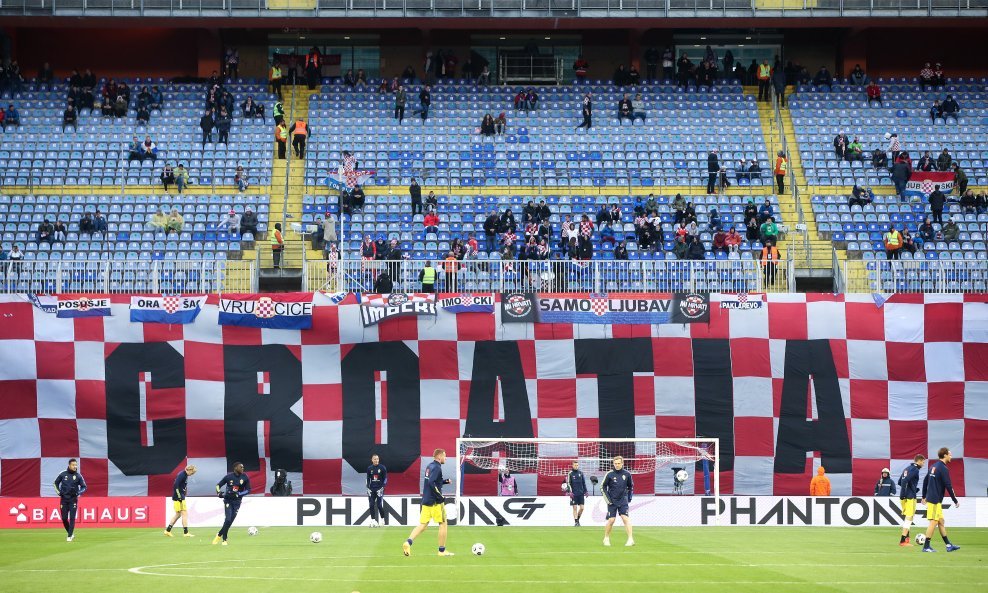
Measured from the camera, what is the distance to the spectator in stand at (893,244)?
36406 mm

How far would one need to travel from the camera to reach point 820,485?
31719mm

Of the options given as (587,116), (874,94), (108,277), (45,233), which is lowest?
(108,277)

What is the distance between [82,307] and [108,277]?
3.58 feet

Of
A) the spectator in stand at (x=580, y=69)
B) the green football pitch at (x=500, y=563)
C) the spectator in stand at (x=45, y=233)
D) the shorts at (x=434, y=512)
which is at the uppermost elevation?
the spectator in stand at (x=580, y=69)

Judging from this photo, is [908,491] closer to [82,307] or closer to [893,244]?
[893,244]

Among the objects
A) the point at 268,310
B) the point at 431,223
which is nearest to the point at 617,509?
the point at 268,310

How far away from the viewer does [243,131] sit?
43688 millimetres

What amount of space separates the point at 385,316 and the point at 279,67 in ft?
54.2

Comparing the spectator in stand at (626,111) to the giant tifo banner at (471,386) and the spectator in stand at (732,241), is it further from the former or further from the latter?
the giant tifo banner at (471,386)

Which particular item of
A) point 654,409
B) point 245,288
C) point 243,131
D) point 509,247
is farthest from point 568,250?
point 243,131

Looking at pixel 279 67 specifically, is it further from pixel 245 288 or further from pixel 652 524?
pixel 652 524

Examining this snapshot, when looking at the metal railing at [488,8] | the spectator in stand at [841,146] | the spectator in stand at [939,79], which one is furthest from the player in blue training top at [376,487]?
the spectator in stand at [939,79]

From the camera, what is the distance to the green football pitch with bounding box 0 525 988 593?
1752cm

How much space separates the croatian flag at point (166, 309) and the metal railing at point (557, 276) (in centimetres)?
319
